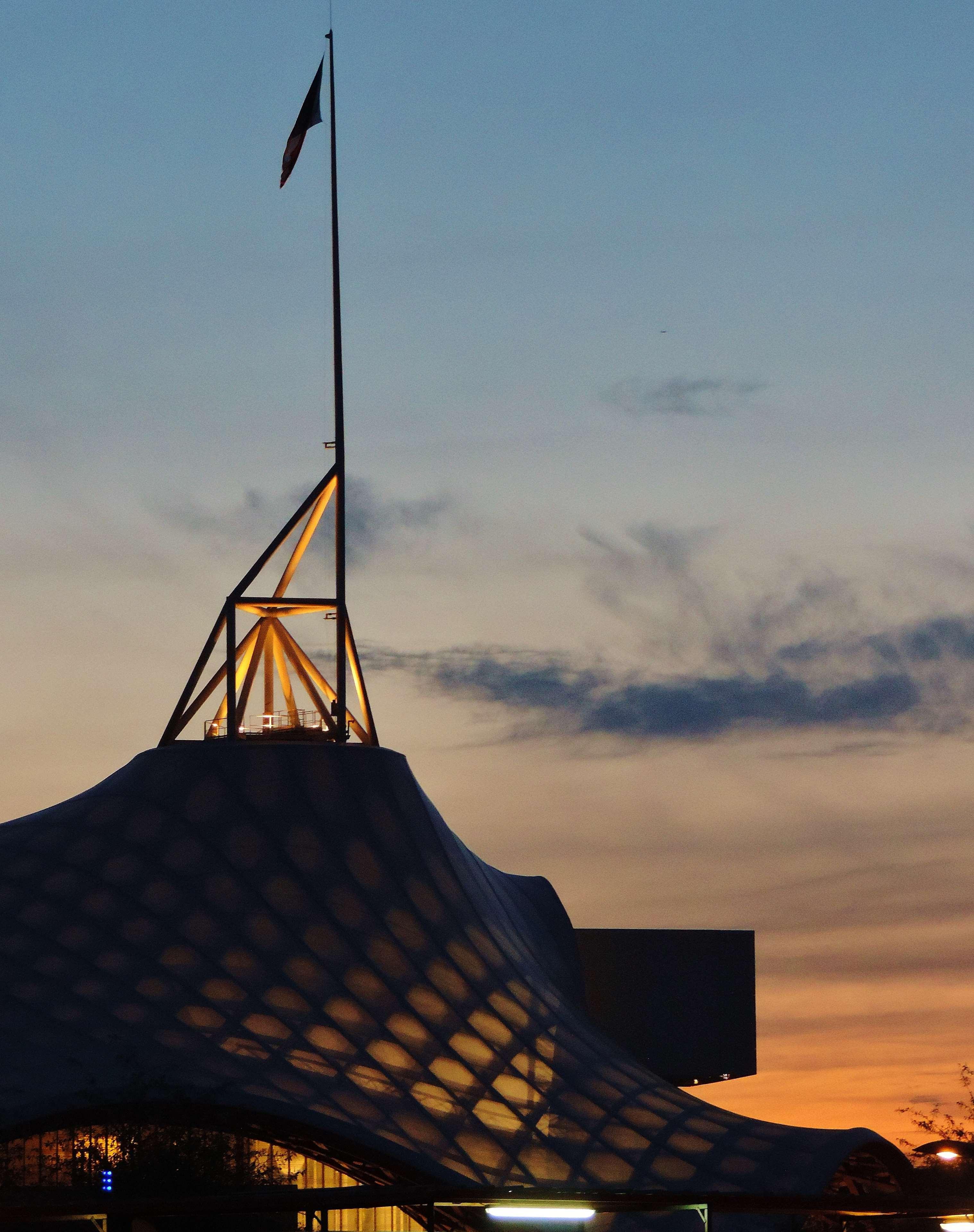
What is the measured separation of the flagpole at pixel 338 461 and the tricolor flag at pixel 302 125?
59.7 inches

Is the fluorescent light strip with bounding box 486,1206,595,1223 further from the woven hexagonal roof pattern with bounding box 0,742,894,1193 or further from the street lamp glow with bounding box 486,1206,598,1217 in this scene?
the woven hexagonal roof pattern with bounding box 0,742,894,1193

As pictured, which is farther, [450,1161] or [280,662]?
[280,662]

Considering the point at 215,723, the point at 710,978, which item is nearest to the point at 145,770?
the point at 215,723

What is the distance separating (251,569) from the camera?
2179 inches

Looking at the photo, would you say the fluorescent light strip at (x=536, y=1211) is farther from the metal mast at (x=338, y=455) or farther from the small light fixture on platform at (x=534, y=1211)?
the metal mast at (x=338, y=455)

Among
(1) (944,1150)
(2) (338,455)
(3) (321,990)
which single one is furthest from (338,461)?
(1) (944,1150)

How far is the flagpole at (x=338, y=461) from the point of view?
55.4m

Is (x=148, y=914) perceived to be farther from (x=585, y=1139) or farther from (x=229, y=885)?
(x=585, y=1139)

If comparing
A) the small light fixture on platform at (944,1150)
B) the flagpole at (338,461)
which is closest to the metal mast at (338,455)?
the flagpole at (338,461)

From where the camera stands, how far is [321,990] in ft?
154

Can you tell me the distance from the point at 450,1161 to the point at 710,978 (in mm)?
25476

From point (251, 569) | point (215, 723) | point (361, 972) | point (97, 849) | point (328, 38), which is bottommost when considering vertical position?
point (361, 972)

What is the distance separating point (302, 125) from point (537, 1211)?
42842mm

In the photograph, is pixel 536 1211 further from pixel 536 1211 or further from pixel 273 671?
pixel 273 671
